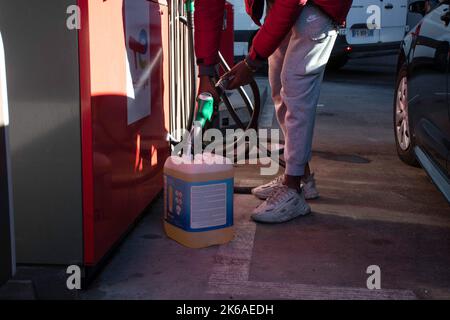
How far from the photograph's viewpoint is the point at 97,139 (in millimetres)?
2498

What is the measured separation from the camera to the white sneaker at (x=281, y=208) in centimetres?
338

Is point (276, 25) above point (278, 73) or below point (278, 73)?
above

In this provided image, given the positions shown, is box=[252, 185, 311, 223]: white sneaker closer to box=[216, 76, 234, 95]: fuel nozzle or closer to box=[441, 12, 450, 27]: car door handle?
box=[216, 76, 234, 95]: fuel nozzle

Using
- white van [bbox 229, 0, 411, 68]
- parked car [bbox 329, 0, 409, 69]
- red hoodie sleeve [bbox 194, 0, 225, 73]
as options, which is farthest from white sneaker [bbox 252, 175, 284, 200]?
parked car [bbox 329, 0, 409, 69]

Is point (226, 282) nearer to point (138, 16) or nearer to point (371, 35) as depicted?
point (138, 16)

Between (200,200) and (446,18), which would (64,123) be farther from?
(446,18)

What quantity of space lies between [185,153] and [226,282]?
70 centimetres

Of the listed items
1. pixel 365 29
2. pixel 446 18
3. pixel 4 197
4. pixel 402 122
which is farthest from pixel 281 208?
pixel 365 29

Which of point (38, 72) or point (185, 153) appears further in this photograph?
point (185, 153)

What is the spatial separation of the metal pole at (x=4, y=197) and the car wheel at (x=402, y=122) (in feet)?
11.2

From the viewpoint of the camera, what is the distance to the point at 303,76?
130 inches

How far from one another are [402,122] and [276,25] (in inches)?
82.1

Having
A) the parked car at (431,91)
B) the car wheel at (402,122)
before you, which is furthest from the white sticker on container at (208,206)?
the car wheel at (402,122)
